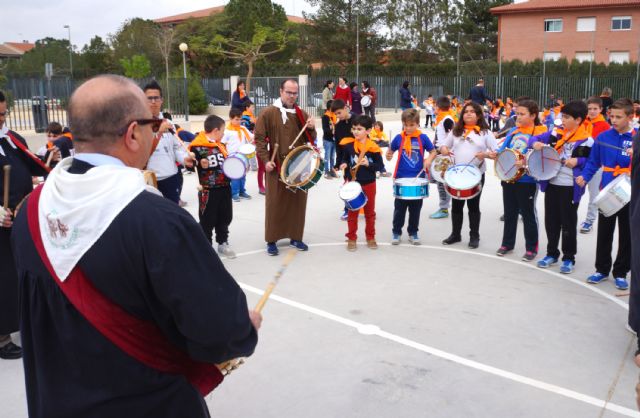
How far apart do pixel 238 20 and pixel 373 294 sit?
49.9 m

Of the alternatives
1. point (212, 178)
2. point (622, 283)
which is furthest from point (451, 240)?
point (212, 178)

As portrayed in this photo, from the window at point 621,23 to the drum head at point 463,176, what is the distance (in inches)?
1879

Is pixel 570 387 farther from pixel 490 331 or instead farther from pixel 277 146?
pixel 277 146

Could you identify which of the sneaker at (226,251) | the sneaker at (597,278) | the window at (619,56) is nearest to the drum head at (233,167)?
the sneaker at (226,251)

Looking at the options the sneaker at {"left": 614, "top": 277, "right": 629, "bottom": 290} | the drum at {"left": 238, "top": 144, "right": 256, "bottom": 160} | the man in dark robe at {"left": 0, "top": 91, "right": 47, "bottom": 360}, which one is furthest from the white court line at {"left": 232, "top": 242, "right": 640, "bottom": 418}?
the drum at {"left": 238, "top": 144, "right": 256, "bottom": 160}

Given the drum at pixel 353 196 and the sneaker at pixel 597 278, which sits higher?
the drum at pixel 353 196

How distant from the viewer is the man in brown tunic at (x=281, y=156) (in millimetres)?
7203

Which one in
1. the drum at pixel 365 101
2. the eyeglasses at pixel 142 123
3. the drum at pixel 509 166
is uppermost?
the drum at pixel 365 101

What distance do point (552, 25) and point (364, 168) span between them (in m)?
49.0

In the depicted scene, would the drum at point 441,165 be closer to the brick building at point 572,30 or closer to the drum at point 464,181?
the drum at point 464,181

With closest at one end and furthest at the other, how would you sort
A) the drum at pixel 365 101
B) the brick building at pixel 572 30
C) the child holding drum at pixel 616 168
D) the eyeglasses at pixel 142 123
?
the eyeglasses at pixel 142 123 → the child holding drum at pixel 616 168 → the drum at pixel 365 101 → the brick building at pixel 572 30

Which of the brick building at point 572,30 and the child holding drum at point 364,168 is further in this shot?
the brick building at point 572,30

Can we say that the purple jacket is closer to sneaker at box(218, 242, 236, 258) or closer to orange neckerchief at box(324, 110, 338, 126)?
sneaker at box(218, 242, 236, 258)

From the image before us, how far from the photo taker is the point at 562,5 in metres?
48.3
